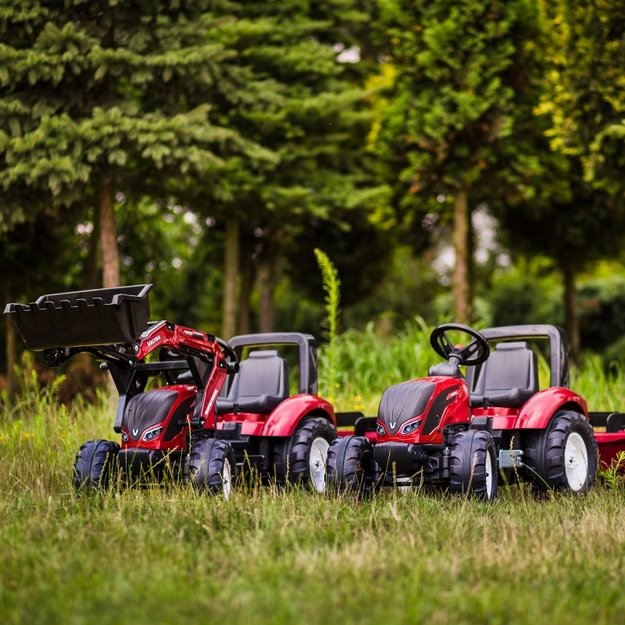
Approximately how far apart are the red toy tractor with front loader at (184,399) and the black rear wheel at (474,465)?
4.36ft

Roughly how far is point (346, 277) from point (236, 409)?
10384 mm

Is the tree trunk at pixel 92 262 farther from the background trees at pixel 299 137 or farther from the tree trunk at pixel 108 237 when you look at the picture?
the tree trunk at pixel 108 237

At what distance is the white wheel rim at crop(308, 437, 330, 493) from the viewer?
8.11 meters

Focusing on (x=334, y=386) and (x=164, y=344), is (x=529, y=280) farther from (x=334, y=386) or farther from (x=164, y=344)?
(x=164, y=344)

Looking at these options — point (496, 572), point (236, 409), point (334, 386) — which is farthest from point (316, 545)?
point (334, 386)

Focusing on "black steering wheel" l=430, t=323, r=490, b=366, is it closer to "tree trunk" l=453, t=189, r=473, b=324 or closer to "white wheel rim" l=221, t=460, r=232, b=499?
"white wheel rim" l=221, t=460, r=232, b=499

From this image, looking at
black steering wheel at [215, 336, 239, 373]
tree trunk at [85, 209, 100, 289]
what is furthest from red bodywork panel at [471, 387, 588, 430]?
tree trunk at [85, 209, 100, 289]

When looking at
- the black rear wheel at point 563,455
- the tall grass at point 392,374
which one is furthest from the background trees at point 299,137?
the black rear wheel at point 563,455

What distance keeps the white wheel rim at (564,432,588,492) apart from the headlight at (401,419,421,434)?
4.69ft

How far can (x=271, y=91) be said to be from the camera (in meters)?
13.8

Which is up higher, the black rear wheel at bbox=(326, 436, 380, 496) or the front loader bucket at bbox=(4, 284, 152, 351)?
the front loader bucket at bbox=(4, 284, 152, 351)

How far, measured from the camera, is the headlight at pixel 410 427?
23.3 ft

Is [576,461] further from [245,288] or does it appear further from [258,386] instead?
[245,288]

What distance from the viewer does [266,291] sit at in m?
17.3
